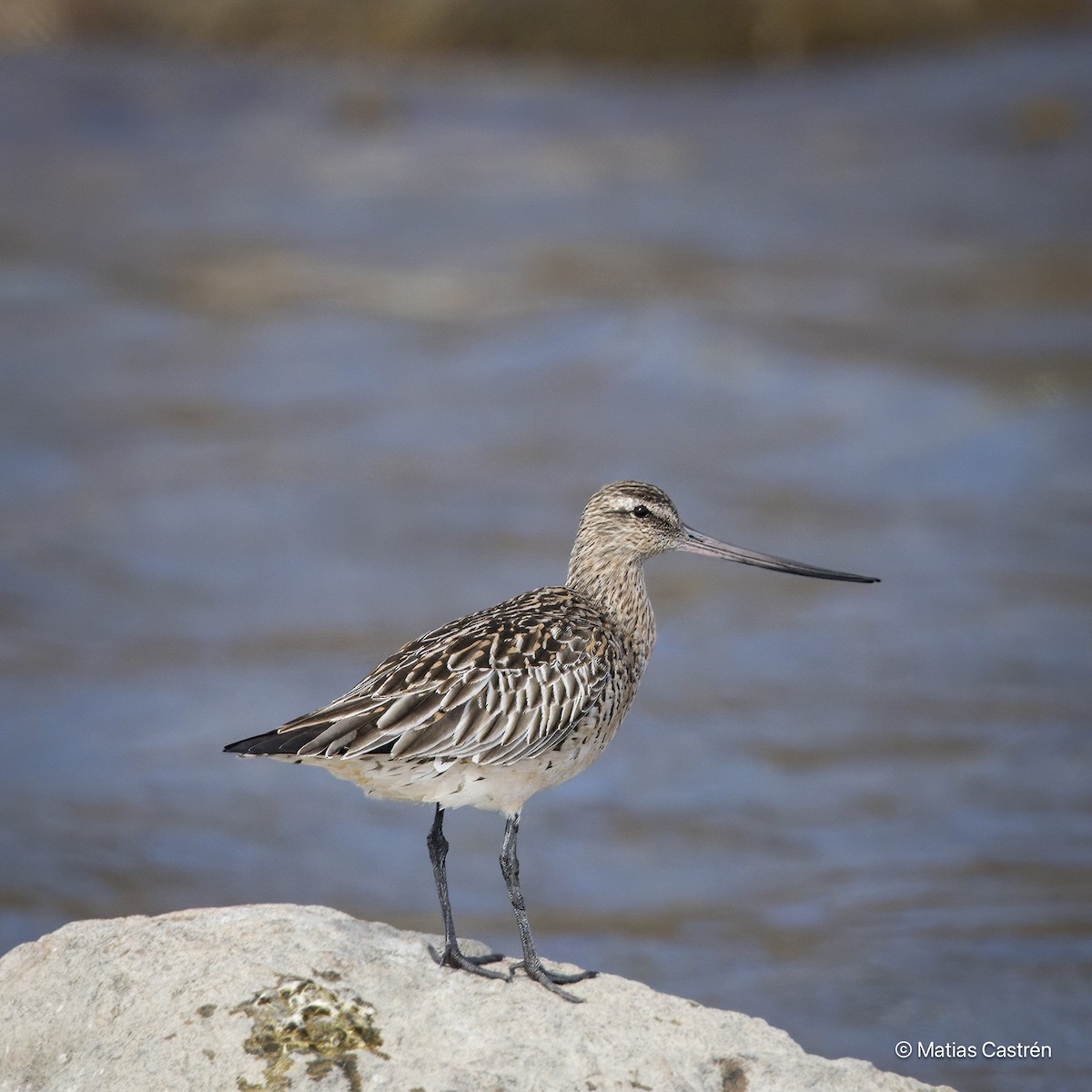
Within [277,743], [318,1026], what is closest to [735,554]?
[277,743]

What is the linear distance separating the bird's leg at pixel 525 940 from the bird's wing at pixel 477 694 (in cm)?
36

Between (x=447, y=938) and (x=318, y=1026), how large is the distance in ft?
2.57

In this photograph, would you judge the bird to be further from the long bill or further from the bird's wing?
the long bill

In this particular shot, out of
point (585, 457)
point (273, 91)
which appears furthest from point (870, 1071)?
point (273, 91)

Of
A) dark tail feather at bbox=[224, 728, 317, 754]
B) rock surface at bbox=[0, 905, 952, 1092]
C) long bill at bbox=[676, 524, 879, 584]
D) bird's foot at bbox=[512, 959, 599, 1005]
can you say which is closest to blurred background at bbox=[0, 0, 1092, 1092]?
long bill at bbox=[676, 524, 879, 584]

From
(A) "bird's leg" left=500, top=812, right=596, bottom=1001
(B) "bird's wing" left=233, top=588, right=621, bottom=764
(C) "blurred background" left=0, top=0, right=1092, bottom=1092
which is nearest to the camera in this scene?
(B) "bird's wing" left=233, top=588, right=621, bottom=764

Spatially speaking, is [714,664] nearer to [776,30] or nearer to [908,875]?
[908,875]

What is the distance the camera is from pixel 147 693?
52.8ft

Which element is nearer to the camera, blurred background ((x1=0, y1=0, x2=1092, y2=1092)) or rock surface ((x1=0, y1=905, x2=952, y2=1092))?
rock surface ((x1=0, y1=905, x2=952, y2=1092))

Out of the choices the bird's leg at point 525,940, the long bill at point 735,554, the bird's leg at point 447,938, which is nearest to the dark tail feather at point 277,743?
the bird's leg at point 447,938

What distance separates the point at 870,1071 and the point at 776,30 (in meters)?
28.9

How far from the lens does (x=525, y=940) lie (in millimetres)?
7070

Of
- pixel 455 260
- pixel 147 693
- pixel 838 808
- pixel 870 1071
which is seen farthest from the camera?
pixel 455 260

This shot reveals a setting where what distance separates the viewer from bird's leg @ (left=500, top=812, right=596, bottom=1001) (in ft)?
22.9
